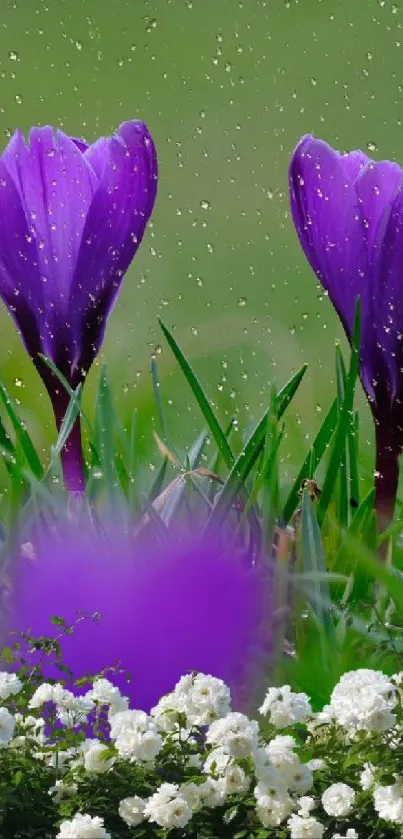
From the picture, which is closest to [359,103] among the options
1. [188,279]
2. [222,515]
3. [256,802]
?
[188,279]

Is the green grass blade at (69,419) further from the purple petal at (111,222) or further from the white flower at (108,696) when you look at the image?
the white flower at (108,696)

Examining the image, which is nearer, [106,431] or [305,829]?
[305,829]

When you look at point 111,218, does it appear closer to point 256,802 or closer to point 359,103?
point 359,103

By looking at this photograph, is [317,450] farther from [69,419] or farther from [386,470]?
[69,419]

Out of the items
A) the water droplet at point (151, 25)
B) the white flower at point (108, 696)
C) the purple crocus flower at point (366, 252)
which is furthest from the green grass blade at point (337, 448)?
the water droplet at point (151, 25)

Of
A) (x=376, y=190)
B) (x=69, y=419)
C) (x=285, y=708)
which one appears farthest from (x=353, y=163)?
(x=285, y=708)

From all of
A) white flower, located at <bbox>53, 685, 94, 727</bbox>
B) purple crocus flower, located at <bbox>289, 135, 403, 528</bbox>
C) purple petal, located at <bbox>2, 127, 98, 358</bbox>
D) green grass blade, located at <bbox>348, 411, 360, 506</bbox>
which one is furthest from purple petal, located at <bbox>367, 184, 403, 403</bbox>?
white flower, located at <bbox>53, 685, 94, 727</bbox>
